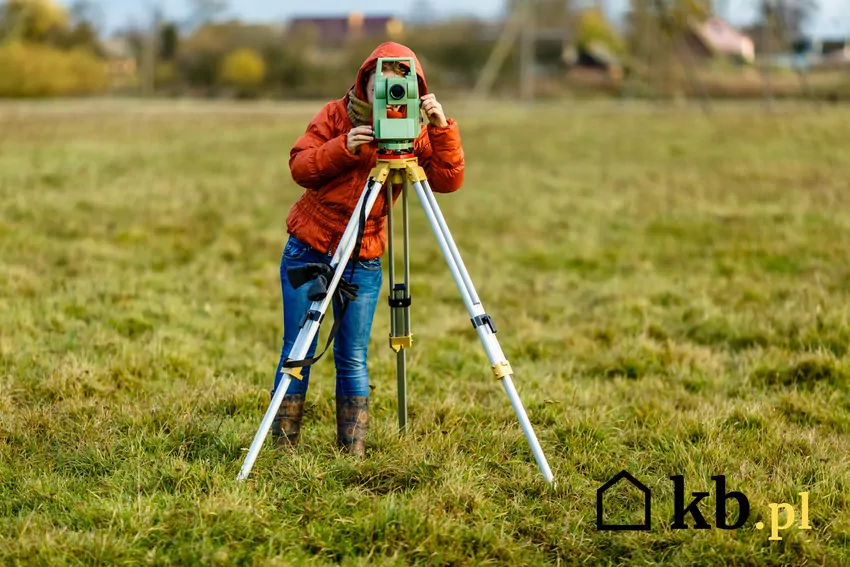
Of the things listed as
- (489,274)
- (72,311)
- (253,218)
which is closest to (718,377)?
(489,274)

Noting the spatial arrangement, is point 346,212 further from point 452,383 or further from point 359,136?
point 452,383

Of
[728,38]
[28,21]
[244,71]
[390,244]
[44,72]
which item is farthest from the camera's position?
[28,21]

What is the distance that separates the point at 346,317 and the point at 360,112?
3.51 feet

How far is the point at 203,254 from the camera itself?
10.9 metres

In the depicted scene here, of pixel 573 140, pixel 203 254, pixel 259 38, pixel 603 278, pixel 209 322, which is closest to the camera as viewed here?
pixel 209 322

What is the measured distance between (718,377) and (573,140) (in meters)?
20.2

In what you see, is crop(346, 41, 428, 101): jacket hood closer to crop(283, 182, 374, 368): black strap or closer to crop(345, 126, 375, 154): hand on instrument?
crop(345, 126, 375, 154): hand on instrument

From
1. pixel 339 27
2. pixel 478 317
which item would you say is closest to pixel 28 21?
pixel 339 27

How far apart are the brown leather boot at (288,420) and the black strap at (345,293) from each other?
0.37 m

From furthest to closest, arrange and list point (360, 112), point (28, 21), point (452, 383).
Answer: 1. point (28, 21)
2. point (452, 383)
3. point (360, 112)

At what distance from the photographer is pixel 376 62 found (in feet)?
13.4

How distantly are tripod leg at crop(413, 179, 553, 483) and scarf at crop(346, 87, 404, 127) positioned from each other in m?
0.33

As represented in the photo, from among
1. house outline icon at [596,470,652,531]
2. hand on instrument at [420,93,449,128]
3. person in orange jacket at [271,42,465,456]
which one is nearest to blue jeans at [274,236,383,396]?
person in orange jacket at [271,42,465,456]

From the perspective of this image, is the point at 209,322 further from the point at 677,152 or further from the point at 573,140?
the point at 573,140
